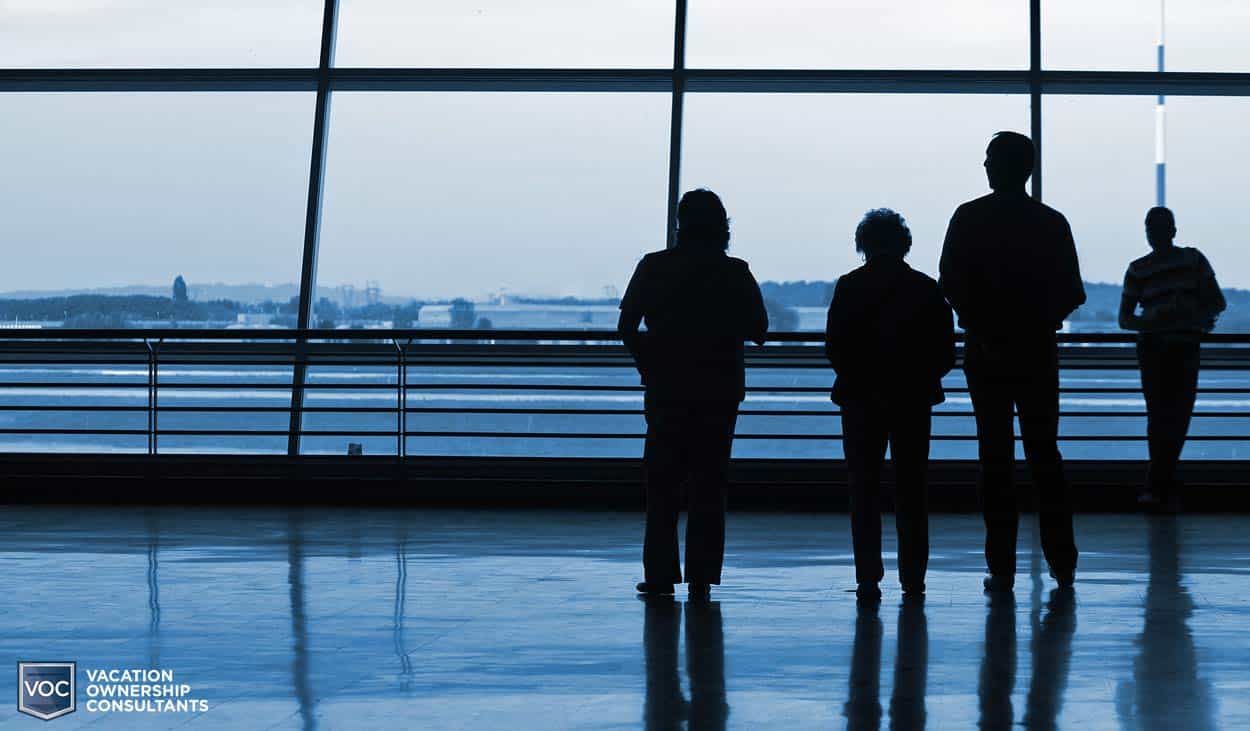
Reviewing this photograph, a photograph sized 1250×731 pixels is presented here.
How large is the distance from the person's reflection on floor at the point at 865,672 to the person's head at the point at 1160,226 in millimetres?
2487

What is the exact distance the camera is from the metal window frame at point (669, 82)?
22.1ft

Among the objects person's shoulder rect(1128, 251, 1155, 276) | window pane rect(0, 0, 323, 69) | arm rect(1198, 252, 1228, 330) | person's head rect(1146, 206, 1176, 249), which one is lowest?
arm rect(1198, 252, 1228, 330)

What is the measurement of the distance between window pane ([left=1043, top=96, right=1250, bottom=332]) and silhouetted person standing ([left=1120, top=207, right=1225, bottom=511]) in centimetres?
93

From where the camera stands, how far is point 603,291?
764 cm

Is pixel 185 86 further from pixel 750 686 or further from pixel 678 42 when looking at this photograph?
pixel 750 686

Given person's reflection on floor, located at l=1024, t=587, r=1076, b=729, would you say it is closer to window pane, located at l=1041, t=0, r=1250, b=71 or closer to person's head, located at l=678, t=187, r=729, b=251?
person's head, located at l=678, t=187, r=729, b=251

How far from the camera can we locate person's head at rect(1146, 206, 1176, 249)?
18.3 ft

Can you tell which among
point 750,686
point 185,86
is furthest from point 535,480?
point 750,686

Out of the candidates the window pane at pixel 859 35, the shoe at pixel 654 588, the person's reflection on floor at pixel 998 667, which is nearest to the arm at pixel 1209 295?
the window pane at pixel 859 35

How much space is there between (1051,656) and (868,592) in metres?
0.79

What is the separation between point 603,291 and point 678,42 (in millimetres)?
1357

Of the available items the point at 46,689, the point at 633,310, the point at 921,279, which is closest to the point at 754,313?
the point at 633,310

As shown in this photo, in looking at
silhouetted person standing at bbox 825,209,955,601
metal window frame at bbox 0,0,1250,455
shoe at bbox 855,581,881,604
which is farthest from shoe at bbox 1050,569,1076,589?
metal window frame at bbox 0,0,1250,455

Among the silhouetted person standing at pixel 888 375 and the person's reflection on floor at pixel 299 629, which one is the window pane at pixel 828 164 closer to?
the person's reflection on floor at pixel 299 629
